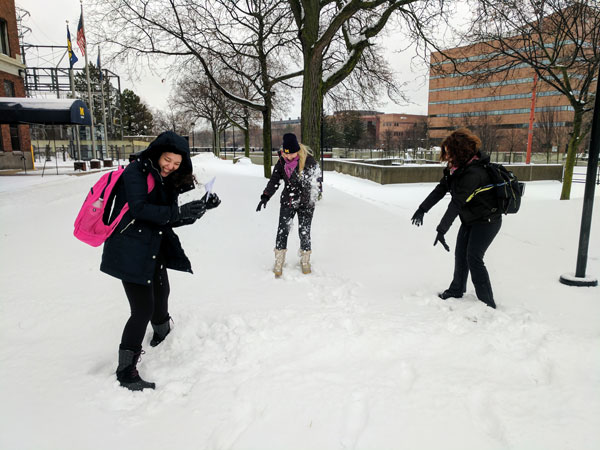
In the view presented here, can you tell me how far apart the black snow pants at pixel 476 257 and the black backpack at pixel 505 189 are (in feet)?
0.54

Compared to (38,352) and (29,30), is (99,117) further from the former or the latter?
(38,352)

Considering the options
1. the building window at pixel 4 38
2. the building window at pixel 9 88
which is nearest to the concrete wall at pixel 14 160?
the building window at pixel 9 88

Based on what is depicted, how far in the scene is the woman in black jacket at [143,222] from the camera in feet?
8.55

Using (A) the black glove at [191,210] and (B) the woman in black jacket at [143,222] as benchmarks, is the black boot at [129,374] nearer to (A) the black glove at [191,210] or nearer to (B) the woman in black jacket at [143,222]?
(B) the woman in black jacket at [143,222]

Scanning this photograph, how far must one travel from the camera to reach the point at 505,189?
11.7 ft

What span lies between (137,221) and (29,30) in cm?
3171

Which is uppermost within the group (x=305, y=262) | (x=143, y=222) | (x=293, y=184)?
(x=293, y=184)

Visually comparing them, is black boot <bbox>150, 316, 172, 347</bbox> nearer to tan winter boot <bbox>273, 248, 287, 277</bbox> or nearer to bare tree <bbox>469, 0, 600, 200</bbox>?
tan winter boot <bbox>273, 248, 287, 277</bbox>

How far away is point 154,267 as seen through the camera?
110 inches

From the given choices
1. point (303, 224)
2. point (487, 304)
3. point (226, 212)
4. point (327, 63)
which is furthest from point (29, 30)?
point (487, 304)

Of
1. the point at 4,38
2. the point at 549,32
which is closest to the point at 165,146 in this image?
the point at 549,32

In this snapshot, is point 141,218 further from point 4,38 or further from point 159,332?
point 4,38

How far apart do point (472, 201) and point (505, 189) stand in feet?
0.97

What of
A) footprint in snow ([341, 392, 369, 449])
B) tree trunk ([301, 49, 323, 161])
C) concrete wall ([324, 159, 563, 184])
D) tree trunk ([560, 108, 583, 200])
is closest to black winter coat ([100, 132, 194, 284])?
footprint in snow ([341, 392, 369, 449])
